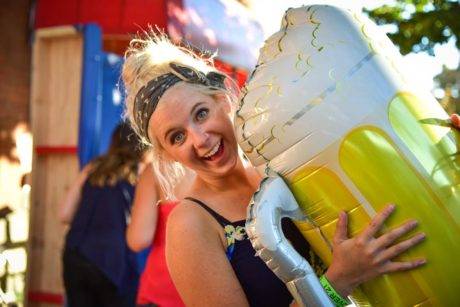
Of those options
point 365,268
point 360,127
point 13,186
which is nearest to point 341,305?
point 365,268

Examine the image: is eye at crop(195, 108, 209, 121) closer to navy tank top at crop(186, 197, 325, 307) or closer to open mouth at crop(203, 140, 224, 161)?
open mouth at crop(203, 140, 224, 161)

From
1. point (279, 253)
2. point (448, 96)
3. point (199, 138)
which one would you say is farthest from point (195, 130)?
point (448, 96)

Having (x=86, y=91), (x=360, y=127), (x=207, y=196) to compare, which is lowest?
(x=207, y=196)

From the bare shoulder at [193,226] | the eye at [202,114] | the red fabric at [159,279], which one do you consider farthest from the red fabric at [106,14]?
the bare shoulder at [193,226]

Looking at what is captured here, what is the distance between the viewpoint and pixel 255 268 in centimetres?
134

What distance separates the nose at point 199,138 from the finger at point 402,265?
54cm

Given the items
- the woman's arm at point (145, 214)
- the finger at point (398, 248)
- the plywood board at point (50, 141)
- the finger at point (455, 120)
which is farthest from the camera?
the plywood board at point (50, 141)

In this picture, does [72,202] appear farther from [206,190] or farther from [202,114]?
[202,114]

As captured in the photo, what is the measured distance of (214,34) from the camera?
14.5 feet

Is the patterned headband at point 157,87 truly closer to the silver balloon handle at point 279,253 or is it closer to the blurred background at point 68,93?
the silver balloon handle at point 279,253

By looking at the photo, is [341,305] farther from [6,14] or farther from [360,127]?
[6,14]

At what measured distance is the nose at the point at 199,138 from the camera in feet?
4.42

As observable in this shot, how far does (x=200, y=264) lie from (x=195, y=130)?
1.12 ft

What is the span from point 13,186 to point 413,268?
4821 mm
